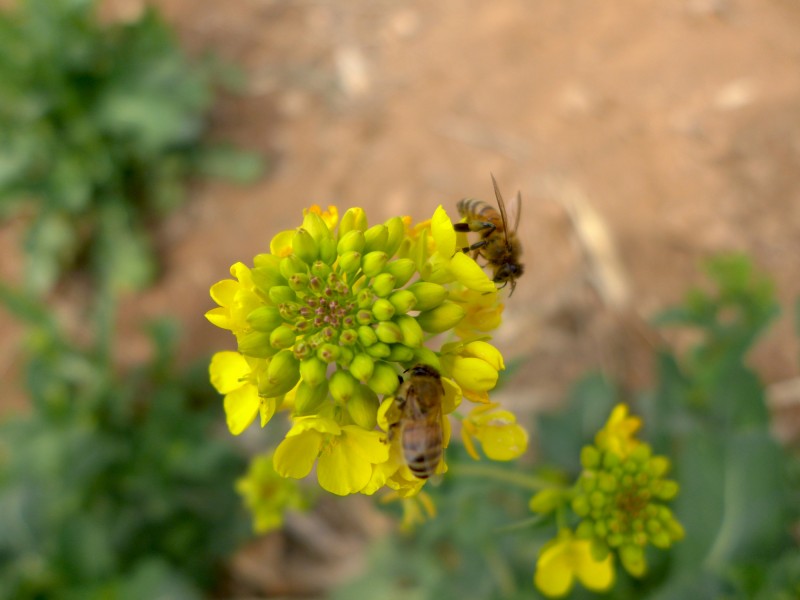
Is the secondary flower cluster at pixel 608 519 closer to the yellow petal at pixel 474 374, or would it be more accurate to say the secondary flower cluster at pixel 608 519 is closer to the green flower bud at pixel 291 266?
the yellow petal at pixel 474 374

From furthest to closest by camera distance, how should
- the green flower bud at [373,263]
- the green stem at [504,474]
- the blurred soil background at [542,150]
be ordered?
the blurred soil background at [542,150]
the green stem at [504,474]
the green flower bud at [373,263]

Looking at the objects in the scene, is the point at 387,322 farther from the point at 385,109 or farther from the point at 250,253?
the point at 385,109

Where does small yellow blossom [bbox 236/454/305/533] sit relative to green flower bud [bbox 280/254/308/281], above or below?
below

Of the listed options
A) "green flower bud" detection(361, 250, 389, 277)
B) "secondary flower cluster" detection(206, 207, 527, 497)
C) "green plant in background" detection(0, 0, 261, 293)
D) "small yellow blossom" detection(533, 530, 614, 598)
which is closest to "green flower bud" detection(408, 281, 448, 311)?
"secondary flower cluster" detection(206, 207, 527, 497)

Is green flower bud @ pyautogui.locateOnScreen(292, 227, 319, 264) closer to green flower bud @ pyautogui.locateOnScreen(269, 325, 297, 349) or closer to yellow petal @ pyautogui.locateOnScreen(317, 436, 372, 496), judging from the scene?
green flower bud @ pyautogui.locateOnScreen(269, 325, 297, 349)

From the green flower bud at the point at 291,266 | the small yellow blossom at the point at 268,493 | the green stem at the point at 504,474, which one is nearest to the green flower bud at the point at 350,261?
the green flower bud at the point at 291,266

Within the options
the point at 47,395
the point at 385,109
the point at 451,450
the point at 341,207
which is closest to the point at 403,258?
the point at 451,450
